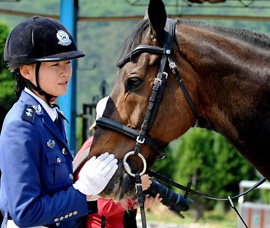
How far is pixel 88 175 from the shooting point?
2.61 meters

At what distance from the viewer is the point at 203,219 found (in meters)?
10.8

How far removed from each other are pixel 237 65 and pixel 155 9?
0.43 meters

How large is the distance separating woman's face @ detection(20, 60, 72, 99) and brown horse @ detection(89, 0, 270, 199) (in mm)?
282

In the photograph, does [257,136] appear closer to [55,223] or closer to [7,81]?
[55,223]

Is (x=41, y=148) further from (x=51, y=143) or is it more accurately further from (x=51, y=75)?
(x=51, y=75)

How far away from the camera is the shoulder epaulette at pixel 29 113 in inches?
102

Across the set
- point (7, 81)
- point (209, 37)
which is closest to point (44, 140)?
point (209, 37)

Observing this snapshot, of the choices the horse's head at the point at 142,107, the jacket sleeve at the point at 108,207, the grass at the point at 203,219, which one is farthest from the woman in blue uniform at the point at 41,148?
the grass at the point at 203,219

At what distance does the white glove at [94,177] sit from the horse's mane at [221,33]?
0.58m

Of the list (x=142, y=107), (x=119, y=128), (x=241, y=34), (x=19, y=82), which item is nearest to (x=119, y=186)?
(x=119, y=128)

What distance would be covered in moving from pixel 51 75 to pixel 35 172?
0.43 metres

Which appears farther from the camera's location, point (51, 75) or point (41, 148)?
point (51, 75)

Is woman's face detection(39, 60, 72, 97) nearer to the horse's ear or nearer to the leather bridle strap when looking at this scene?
the leather bridle strap

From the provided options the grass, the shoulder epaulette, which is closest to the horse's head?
the shoulder epaulette
